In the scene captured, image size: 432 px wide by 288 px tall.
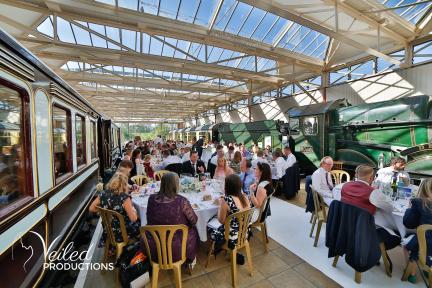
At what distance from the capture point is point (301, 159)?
304 inches

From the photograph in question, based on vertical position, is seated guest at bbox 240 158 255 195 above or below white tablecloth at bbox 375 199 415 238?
above

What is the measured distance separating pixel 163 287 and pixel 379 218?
2.85 meters

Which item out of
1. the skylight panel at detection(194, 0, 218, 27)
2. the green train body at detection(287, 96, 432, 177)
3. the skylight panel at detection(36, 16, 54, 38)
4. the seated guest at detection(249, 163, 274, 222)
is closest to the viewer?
the seated guest at detection(249, 163, 274, 222)

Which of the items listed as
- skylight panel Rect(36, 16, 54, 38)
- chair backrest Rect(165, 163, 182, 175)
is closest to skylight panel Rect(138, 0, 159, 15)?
skylight panel Rect(36, 16, 54, 38)

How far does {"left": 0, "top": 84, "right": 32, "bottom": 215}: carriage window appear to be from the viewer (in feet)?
6.01

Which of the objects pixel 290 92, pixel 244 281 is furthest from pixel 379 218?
pixel 290 92

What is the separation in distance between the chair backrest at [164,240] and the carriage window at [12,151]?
122 cm

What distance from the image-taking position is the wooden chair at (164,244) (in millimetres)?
1936

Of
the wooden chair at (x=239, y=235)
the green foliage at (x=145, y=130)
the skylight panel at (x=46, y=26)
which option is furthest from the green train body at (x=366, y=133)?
the green foliage at (x=145, y=130)

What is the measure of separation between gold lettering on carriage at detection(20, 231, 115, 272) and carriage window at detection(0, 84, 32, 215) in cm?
44

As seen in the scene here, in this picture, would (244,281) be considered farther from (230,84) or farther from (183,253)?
(230,84)

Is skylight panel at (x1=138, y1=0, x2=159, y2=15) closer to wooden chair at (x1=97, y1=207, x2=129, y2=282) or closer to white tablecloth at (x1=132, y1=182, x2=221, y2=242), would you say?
white tablecloth at (x1=132, y1=182, x2=221, y2=242)

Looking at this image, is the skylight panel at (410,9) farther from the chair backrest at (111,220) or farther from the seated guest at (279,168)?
the chair backrest at (111,220)

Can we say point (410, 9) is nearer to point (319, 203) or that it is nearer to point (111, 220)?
point (319, 203)
